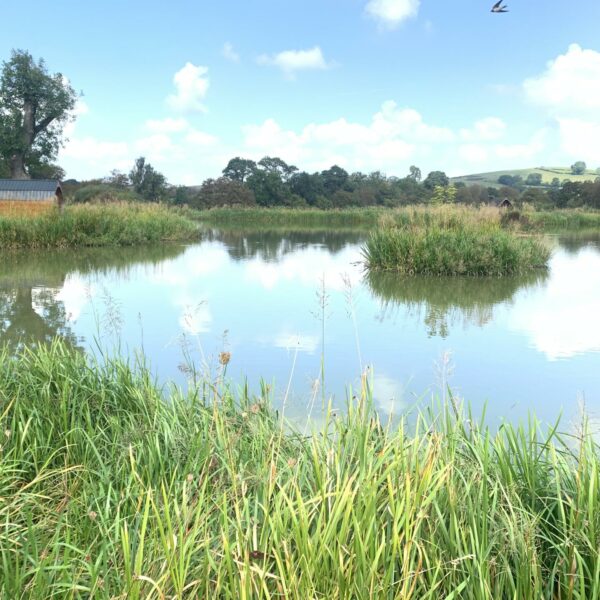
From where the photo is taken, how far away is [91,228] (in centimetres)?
1608

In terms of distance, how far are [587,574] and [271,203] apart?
162 feet

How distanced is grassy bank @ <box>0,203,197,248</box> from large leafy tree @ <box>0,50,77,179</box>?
1872 centimetres

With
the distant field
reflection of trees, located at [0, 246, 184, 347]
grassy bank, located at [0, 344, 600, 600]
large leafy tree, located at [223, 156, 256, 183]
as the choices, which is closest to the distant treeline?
large leafy tree, located at [223, 156, 256, 183]

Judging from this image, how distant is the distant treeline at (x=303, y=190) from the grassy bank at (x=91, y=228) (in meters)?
19.3

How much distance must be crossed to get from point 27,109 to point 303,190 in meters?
23.6

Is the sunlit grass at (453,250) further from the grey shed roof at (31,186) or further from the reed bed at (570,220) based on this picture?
the reed bed at (570,220)

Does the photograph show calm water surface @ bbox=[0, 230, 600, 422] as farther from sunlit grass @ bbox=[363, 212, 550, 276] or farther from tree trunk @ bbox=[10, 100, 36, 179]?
tree trunk @ bbox=[10, 100, 36, 179]

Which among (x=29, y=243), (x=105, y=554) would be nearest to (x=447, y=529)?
(x=105, y=554)

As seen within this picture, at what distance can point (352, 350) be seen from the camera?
18.0 feet

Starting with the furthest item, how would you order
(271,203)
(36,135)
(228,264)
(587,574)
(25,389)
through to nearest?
(271,203)
(36,135)
(228,264)
(25,389)
(587,574)

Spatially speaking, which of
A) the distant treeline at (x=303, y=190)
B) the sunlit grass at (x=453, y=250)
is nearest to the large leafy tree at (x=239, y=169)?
the distant treeline at (x=303, y=190)

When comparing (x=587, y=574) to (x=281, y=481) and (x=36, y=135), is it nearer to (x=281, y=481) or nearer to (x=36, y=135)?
(x=281, y=481)

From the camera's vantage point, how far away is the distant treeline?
149 ft

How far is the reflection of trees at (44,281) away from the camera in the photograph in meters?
6.02
